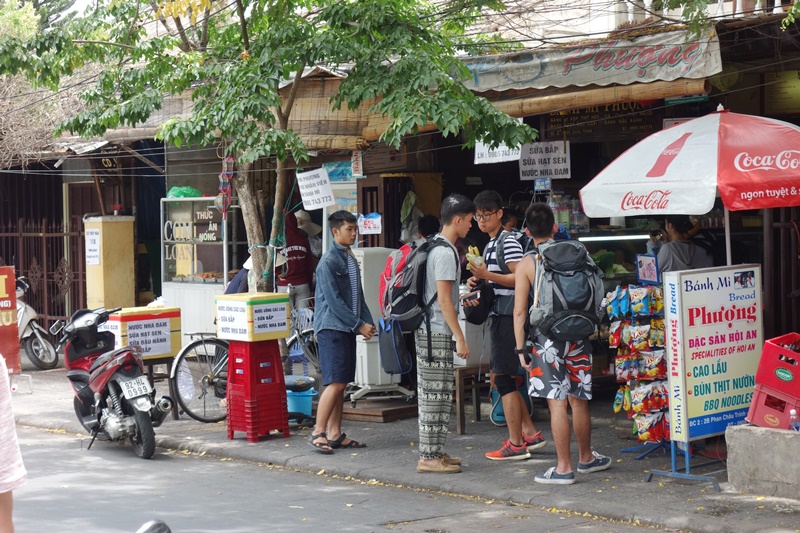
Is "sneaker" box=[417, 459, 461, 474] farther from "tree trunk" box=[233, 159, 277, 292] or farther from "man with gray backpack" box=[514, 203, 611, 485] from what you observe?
"tree trunk" box=[233, 159, 277, 292]

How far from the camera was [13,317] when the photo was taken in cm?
1259

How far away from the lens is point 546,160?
1118cm

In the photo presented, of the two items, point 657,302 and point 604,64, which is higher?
point 604,64

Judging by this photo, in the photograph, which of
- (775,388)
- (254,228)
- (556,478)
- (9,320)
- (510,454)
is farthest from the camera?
(9,320)

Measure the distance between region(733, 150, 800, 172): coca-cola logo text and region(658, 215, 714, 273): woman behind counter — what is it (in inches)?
89.8

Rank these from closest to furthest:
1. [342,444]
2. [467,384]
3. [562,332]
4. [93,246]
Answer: [562,332], [342,444], [467,384], [93,246]

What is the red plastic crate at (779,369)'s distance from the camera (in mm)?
7055

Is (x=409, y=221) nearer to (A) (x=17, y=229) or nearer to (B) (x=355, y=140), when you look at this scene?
(B) (x=355, y=140)

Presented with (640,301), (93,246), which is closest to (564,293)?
(640,301)

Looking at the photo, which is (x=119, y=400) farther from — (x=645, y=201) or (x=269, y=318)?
(x=645, y=201)

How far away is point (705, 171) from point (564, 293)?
1282 millimetres

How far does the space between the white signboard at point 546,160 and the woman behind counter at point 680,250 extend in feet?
5.44

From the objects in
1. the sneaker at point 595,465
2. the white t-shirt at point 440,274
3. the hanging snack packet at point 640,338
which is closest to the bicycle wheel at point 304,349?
the white t-shirt at point 440,274

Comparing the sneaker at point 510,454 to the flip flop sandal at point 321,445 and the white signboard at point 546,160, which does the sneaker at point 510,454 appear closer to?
the flip flop sandal at point 321,445
